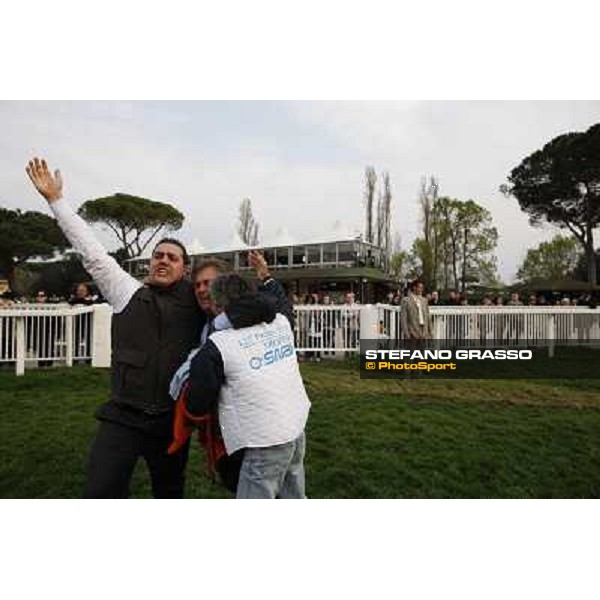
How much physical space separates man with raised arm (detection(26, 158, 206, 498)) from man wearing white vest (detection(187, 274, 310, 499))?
0.70ft

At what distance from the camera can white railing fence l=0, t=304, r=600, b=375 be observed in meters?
2.77

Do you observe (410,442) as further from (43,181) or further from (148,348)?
(43,181)

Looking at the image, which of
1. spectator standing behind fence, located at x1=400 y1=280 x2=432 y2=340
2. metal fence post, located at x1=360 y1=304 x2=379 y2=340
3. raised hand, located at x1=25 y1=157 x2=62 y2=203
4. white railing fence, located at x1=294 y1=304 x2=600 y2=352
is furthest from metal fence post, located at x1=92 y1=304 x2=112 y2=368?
raised hand, located at x1=25 y1=157 x2=62 y2=203

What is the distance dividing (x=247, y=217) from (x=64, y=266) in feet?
3.26

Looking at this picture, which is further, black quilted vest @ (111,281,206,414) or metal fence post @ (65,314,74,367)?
metal fence post @ (65,314,74,367)

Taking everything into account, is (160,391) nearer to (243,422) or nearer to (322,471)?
(243,422)

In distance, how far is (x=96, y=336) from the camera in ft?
13.8

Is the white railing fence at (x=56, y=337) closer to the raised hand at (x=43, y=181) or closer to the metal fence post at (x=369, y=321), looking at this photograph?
the metal fence post at (x=369, y=321)

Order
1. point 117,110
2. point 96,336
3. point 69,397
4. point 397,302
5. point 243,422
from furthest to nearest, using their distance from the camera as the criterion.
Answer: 1. point 96,336
2. point 69,397
3. point 397,302
4. point 117,110
5. point 243,422

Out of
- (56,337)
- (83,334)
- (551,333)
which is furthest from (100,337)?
(551,333)

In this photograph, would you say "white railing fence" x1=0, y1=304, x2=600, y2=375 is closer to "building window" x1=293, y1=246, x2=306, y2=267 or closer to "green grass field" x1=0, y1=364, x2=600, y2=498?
"green grass field" x1=0, y1=364, x2=600, y2=498

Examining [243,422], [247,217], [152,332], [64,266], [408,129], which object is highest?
[408,129]

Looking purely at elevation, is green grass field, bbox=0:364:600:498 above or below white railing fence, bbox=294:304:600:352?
below

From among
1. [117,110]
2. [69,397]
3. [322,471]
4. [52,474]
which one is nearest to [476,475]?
[322,471]
